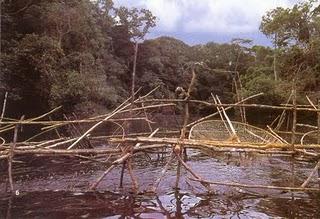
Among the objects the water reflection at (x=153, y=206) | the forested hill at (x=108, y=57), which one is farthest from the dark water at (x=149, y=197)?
the forested hill at (x=108, y=57)

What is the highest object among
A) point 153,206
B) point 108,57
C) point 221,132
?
A: point 108,57

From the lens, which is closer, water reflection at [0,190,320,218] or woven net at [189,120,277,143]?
water reflection at [0,190,320,218]

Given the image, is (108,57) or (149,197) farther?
(108,57)

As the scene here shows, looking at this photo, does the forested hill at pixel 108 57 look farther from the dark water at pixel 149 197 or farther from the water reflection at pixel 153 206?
the water reflection at pixel 153 206

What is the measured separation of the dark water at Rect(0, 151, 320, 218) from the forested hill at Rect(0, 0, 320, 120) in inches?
190

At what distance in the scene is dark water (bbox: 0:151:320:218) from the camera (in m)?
7.84

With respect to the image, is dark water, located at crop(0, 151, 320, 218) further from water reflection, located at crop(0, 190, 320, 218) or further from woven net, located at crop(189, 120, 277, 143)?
woven net, located at crop(189, 120, 277, 143)

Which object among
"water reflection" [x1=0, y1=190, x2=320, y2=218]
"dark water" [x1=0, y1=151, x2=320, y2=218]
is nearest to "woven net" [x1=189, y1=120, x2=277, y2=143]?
"dark water" [x1=0, y1=151, x2=320, y2=218]

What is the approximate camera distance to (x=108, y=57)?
29.3m

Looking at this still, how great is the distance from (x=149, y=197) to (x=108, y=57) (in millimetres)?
21477

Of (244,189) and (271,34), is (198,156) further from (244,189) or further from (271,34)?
(271,34)

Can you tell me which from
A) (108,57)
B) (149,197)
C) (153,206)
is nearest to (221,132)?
(149,197)

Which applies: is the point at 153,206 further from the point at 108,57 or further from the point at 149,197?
the point at 108,57

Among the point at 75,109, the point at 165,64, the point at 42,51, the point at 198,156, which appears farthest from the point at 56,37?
the point at 165,64
